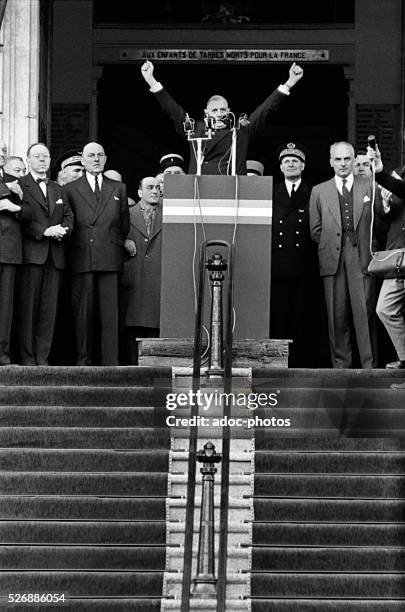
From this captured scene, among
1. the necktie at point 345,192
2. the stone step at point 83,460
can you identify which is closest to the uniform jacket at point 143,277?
the necktie at point 345,192

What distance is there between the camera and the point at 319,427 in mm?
10008

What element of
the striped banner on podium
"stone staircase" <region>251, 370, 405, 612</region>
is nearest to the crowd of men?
the striped banner on podium

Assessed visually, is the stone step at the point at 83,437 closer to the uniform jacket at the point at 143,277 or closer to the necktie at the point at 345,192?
the uniform jacket at the point at 143,277

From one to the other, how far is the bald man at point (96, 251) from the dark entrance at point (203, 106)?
20.2 ft

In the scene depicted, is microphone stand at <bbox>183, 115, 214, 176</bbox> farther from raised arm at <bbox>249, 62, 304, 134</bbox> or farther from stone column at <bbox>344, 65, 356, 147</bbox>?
stone column at <bbox>344, 65, 356, 147</bbox>

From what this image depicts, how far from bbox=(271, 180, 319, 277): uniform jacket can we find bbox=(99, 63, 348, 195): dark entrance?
19.8 ft

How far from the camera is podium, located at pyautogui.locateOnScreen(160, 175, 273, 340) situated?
11.2 meters

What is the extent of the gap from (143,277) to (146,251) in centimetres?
22

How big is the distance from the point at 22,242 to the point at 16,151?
3.19 meters

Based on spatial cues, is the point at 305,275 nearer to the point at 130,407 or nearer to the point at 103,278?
the point at 103,278

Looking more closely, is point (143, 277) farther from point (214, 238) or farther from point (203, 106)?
point (203, 106)

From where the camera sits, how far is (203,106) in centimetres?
1834

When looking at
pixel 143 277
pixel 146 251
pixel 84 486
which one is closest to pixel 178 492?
pixel 84 486

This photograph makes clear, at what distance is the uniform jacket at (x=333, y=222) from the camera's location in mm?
11828
